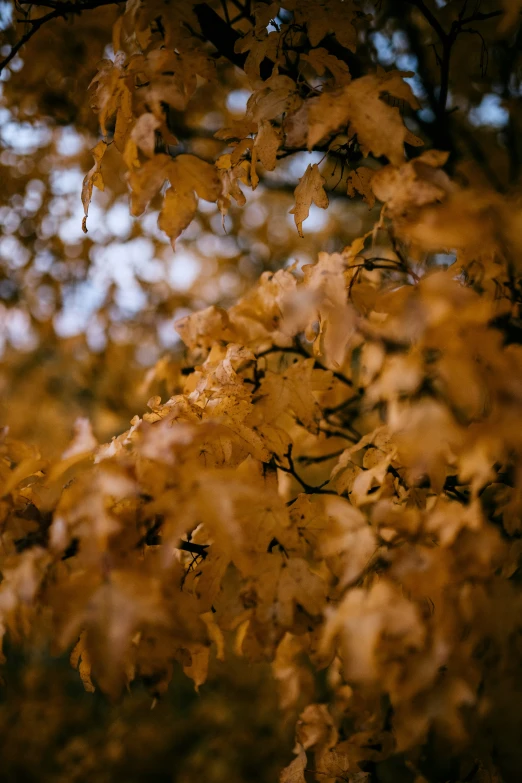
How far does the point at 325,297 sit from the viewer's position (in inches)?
37.3

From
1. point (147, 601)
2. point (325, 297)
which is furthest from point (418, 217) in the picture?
point (147, 601)

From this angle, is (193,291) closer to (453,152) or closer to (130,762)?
(453,152)

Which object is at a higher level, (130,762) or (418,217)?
(418,217)

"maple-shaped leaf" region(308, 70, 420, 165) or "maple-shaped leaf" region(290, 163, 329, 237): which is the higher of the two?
"maple-shaped leaf" region(308, 70, 420, 165)

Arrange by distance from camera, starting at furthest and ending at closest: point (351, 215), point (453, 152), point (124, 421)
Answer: point (351, 215), point (124, 421), point (453, 152)

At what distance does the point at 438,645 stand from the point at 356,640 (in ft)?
0.43

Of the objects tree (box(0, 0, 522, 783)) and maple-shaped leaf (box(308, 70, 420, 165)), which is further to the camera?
maple-shaped leaf (box(308, 70, 420, 165))

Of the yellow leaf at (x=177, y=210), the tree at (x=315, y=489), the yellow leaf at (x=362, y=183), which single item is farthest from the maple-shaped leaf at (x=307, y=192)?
the yellow leaf at (x=177, y=210)

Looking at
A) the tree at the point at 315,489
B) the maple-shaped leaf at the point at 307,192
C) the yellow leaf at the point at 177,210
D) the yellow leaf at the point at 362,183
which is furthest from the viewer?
the yellow leaf at the point at 362,183

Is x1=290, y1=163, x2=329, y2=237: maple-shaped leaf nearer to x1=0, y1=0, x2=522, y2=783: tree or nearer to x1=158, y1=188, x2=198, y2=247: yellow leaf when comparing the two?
x1=0, y1=0, x2=522, y2=783: tree

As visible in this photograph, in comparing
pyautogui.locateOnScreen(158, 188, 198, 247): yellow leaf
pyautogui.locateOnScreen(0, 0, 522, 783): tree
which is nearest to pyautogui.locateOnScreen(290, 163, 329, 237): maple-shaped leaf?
pyautogui.locateOnScreen(0, 0, 522, 783): tree

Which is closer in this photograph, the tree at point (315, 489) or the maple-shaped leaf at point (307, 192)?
the tree at point (315, 489)

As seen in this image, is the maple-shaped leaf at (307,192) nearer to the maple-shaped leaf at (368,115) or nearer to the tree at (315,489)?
the tree at (315,489)

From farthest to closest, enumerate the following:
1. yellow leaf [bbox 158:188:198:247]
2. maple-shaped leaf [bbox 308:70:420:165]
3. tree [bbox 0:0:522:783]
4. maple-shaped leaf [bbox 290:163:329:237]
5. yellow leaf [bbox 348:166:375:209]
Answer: yellow leaf [bbox 348:166:375:209] → maple-shaped leaf [bbox 290:163:329:237] → yellow leaf [bbox 158:188:198:247] → maple-shaped leaf [bbox 308:70:420:165] → tree [bbox 0:0:522:783]
